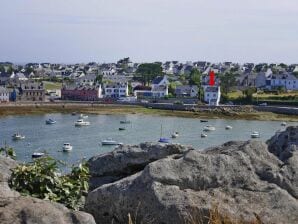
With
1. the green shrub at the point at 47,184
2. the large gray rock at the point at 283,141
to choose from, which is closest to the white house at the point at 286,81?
the large gray rock at the point at 283,141

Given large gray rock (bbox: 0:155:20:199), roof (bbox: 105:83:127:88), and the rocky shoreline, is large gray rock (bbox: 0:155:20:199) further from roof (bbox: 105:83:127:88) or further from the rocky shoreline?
roof (bbox: 105:83:127:88)

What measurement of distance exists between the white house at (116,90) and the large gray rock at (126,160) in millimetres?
94781

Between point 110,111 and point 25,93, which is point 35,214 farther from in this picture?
point 25,93

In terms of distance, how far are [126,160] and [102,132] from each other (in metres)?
50.4

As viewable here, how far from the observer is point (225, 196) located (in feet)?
19.1

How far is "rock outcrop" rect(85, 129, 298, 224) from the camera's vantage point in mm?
5598

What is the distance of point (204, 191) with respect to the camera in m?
5.91

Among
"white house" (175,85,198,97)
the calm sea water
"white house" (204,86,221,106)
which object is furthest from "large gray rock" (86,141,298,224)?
"white house" (175,85,198,97)

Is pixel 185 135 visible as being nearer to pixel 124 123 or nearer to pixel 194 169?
pixel 124 123

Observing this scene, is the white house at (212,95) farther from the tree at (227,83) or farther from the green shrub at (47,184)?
the green shrub at (47,184)

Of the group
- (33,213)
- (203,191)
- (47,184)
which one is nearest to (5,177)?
(47,184)

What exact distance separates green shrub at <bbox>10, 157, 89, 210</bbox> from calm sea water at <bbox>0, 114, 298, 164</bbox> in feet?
101

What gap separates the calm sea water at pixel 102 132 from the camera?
148 feet

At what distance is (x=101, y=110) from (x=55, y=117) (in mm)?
10017
